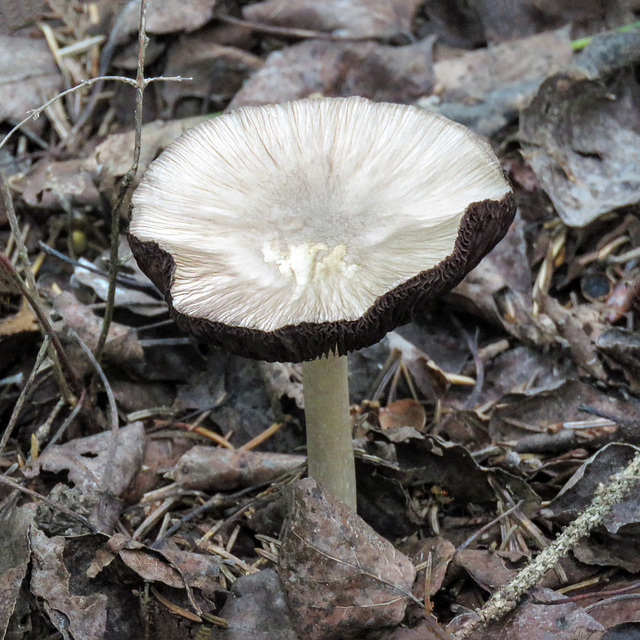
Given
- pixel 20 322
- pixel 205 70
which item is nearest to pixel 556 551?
pixel 20 322

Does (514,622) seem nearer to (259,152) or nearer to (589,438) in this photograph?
(589,438)

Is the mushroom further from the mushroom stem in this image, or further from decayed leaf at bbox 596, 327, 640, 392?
decayed leaf at bbox 596, 327, 640, 392

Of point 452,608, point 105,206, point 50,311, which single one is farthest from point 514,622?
point 105,206

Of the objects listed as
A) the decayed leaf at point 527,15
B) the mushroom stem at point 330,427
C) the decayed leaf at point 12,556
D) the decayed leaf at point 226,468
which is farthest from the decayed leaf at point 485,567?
the decayed leaf at point 527,15

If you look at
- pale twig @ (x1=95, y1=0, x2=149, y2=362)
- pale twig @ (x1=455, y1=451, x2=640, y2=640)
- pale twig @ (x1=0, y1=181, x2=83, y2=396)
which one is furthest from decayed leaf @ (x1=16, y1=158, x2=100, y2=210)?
pale twig @ (x1=455, y1=451, x2=640, y2=640)

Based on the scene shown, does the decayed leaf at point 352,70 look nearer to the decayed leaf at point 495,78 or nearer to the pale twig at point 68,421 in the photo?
the decayed leaf at point 495,78
